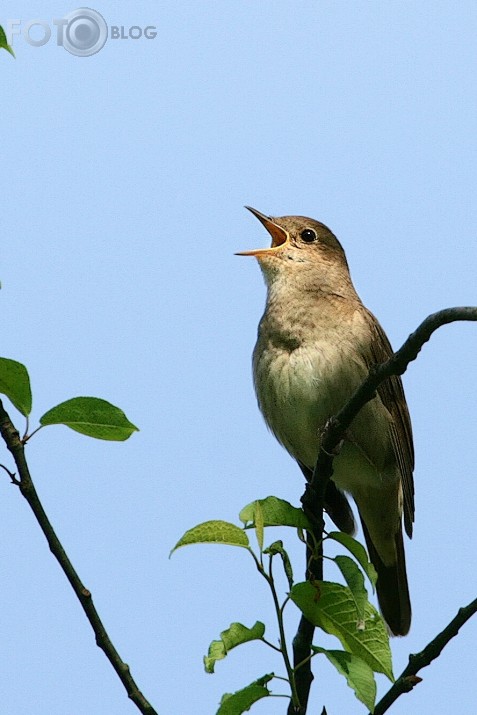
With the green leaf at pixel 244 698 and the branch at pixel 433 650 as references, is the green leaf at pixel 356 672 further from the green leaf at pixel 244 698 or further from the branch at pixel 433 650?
the green leaf at pixel 244 698

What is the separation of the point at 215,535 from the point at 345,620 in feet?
1.73

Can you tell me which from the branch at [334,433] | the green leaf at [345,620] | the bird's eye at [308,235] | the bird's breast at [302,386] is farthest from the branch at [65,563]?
the bird's eye at [308,235]

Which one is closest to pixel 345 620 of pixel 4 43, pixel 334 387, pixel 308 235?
pixel 4 43

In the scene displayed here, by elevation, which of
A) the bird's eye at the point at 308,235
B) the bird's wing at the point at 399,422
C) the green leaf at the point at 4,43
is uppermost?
the bird's eye at the point at 308,235

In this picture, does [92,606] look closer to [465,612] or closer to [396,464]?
[465,612]

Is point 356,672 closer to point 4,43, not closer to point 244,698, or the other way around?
point 244,698

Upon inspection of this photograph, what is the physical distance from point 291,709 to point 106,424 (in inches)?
38.2

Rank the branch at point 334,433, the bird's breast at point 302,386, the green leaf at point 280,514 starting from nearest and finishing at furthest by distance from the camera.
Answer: the branch at point 334,433
the green leaf at point 280,514
the bird's breast at point 302,386

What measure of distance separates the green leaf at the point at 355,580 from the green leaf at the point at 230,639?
0.30 meters

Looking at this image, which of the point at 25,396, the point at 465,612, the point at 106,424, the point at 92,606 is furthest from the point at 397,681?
the point at 25,396

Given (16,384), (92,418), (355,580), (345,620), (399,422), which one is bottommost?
(345,620)

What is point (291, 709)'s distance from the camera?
2.83 metres

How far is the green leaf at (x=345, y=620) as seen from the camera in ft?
9.89

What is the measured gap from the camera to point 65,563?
2.46 m
